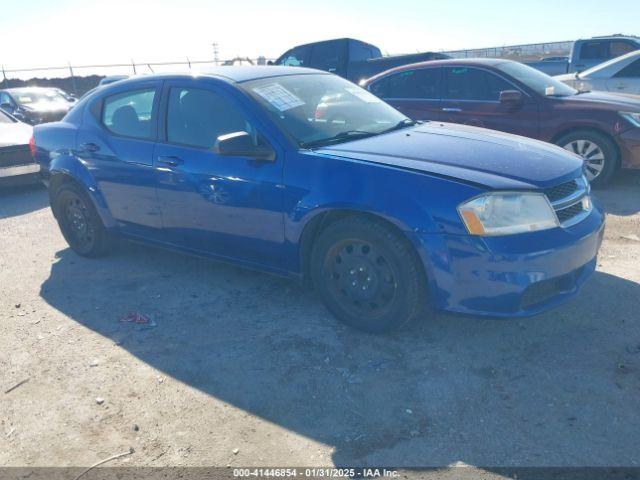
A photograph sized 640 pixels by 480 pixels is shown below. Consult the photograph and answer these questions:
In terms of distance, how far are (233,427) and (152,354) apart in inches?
37.6

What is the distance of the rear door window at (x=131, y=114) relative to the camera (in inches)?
162

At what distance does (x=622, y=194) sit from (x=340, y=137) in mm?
4125

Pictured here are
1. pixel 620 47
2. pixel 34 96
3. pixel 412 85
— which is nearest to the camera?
pixel 412 85

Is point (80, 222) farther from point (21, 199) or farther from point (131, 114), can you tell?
point (21, 199)

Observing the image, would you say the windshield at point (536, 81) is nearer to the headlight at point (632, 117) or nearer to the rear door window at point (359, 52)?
the headlight at point (632, 117)

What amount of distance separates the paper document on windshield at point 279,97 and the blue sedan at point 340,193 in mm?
14

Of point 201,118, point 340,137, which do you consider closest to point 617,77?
point 340,137

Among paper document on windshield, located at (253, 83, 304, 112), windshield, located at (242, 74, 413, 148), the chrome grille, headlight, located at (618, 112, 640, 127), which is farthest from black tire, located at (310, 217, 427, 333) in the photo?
headlight, located at (618, 112, 640, 127)

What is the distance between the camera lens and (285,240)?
344 cm

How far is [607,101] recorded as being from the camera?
20.4 feet

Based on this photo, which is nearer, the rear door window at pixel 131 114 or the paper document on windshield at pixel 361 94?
the rear door window at pixel 131 114

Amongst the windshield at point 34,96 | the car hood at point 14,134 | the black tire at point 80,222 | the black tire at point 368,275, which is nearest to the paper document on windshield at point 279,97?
the black tire at point 368,275

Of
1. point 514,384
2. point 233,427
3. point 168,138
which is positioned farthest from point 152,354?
point 514,384

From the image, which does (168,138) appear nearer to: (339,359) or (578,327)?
(339,359)
